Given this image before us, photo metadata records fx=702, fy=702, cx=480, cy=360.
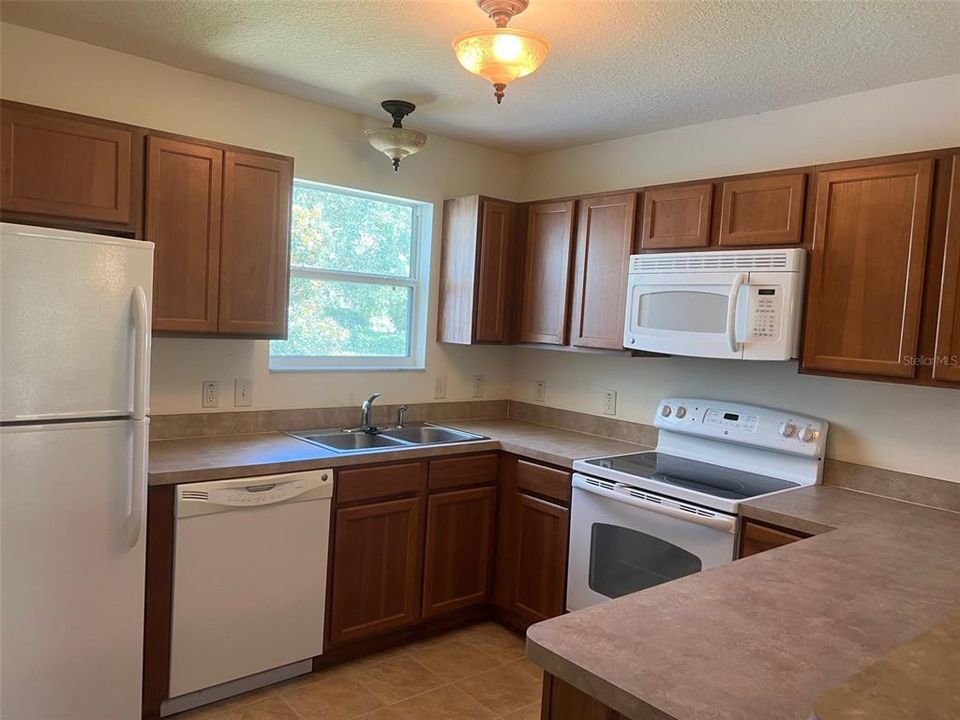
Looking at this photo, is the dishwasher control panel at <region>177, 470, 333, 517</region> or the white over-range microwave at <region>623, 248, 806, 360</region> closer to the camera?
the dishwasher control panel at <region>177, 470, 333, 517</region>

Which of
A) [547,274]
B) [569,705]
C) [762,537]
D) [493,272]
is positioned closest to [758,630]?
[569,705]

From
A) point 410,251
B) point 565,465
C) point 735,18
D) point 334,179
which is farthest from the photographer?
point 410,251

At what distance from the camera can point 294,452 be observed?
2.84m

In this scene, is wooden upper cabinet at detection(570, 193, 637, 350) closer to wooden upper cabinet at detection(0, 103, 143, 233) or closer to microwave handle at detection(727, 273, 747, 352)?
microwave handle at detection(727, 273, 747, 352)

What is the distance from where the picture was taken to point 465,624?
3387 mm

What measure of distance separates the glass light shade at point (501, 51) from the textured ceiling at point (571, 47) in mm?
247

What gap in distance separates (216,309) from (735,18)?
6.84ft

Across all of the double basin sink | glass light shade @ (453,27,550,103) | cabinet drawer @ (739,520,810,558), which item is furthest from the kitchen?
glass light shade @ (453,27,550,103)

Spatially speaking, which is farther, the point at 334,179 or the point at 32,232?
the point at 334,179

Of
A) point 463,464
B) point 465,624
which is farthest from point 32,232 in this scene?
point 465,624

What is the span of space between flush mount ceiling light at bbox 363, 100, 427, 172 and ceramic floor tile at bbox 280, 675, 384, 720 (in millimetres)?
2308

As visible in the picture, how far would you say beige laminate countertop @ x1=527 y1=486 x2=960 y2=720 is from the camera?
3.78ft

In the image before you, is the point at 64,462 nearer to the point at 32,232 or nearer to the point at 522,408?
the point at 32,232

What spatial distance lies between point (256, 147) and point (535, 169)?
5.40ft
